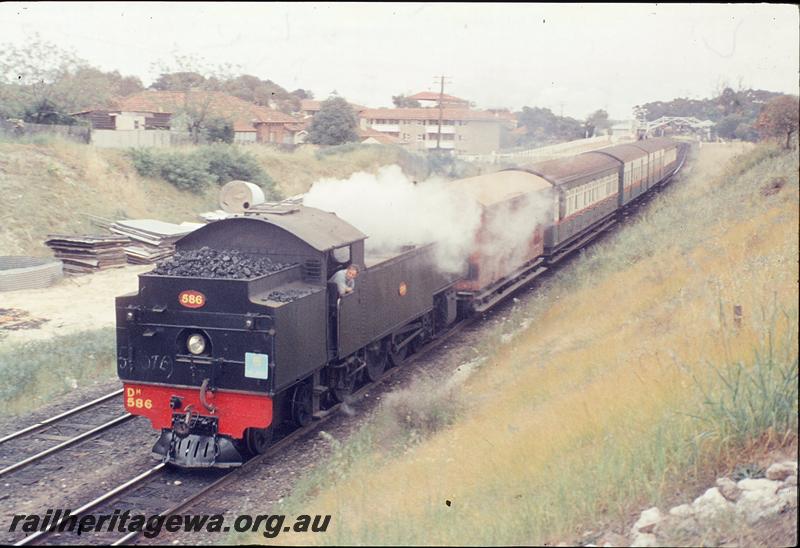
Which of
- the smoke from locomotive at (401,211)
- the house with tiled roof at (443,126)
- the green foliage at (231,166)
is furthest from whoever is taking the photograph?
the green foliage at (231,166)

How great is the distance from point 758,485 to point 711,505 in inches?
15.7

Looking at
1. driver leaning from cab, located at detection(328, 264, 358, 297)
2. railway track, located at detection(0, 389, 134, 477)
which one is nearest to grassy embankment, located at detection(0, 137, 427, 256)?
railway track, located at detection(0, 389, 134, 477)

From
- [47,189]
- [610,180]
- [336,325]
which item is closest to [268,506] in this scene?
[336,325]

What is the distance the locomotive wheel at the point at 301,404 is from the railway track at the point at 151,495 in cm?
25

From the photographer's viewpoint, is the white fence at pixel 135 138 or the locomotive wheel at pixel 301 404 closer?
the locomotive wheel at pixel 301 404

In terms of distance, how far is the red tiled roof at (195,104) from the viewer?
43031 mm

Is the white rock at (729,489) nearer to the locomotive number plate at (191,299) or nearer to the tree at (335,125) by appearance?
the locomotive number plate at (191,299)

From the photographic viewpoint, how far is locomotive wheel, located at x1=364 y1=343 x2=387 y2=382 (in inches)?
474

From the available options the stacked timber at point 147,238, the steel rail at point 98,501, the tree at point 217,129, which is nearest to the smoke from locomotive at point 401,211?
the steel rail at point 98,501

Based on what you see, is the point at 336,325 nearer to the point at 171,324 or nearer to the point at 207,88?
the point at 171,324

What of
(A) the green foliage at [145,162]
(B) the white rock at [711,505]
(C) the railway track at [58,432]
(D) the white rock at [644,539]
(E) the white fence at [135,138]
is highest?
(E) the white fence at [135,138]

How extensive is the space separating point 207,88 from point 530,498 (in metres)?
41.8

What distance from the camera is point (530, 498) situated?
19.7ft

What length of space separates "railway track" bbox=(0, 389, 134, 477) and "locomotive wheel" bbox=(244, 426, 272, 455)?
2.45m
